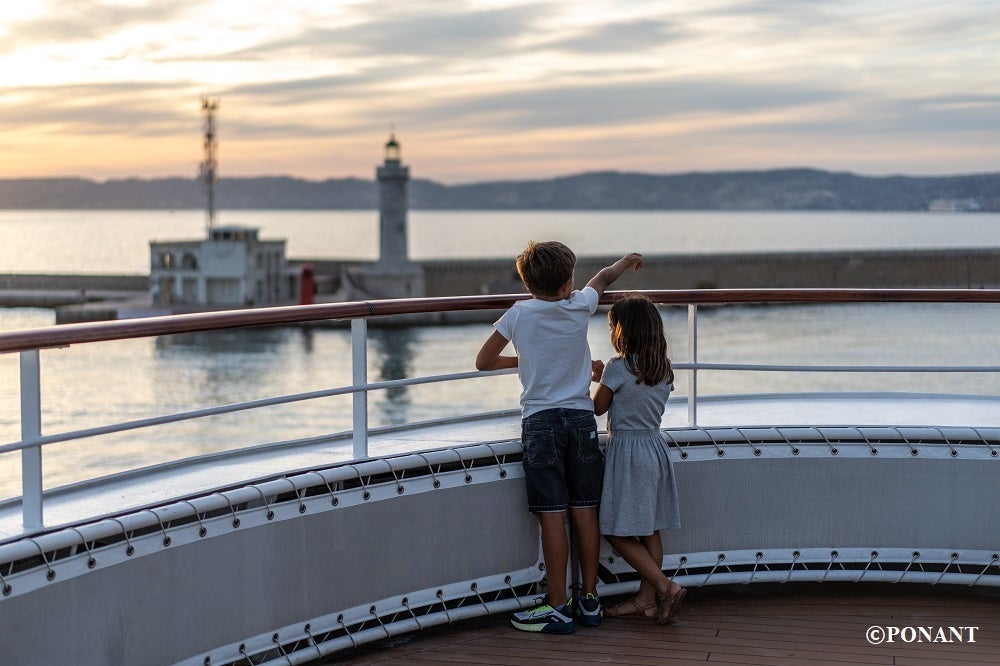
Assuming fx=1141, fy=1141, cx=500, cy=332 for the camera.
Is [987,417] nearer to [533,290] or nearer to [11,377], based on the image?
[533,290]

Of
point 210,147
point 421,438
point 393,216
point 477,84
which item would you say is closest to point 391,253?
point 393,216

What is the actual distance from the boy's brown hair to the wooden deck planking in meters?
1.01

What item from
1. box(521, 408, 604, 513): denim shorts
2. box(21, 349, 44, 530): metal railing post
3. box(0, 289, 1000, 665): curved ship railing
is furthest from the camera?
box(521, 408, 604, 513): denim shorts

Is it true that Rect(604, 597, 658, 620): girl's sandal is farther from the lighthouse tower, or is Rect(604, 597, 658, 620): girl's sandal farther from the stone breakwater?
the stone breakwater

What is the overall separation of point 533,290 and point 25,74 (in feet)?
234

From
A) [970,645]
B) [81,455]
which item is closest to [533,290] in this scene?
[970,645]

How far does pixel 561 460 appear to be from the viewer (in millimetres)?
3279

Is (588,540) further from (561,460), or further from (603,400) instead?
(603,400)

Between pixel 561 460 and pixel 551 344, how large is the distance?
1.12ft

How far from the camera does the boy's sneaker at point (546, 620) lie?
130 inches

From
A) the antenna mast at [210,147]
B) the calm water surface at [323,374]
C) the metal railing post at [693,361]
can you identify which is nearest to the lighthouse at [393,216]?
the calm water surface at [323,374]

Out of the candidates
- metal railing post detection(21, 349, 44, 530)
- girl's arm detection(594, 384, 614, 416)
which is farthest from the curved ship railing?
girl's arm detection(594, 384, 614, 416)

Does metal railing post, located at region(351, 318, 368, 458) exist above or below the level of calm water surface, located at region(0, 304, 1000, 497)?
above

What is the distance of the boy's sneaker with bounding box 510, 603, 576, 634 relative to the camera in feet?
10.8
